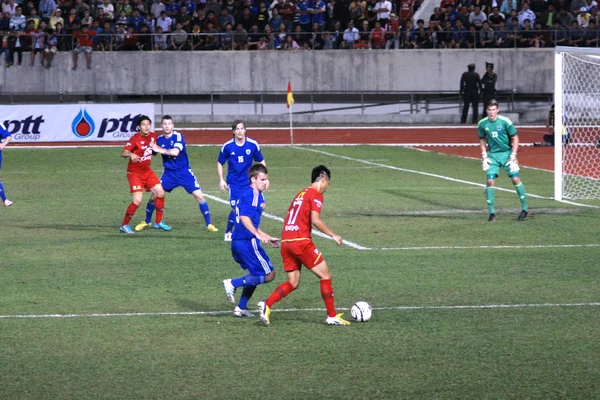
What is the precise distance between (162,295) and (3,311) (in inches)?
68.7

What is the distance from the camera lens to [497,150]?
17.4m

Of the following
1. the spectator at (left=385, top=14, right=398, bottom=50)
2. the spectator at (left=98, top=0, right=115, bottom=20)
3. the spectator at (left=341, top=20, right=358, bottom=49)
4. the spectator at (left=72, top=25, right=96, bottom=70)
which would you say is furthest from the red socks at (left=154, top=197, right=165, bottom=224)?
the spectator at (left=385, top=14, right=398, bottom=50)

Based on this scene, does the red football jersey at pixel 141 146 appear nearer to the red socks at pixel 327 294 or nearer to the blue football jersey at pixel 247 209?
the blue football jersey at pixel 247 209

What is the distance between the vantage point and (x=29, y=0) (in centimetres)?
4359

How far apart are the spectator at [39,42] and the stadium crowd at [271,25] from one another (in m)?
0.04

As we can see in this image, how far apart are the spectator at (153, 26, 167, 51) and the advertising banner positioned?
10.2 m

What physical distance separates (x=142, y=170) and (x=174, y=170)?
0.53 metres

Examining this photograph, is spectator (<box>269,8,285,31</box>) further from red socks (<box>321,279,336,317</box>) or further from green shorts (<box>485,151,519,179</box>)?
red socks (<box>321,279,336,317</box>)

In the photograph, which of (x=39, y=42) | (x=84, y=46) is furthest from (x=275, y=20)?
(x=39, y=42)

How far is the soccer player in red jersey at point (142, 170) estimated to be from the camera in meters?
16.4

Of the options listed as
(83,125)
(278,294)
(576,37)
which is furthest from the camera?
(576,37)

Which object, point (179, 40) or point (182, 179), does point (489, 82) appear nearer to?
point (179, 40)

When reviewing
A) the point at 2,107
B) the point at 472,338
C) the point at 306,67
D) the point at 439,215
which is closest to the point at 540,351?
the point at 472,338

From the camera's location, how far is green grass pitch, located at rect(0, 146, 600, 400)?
25.8ft
